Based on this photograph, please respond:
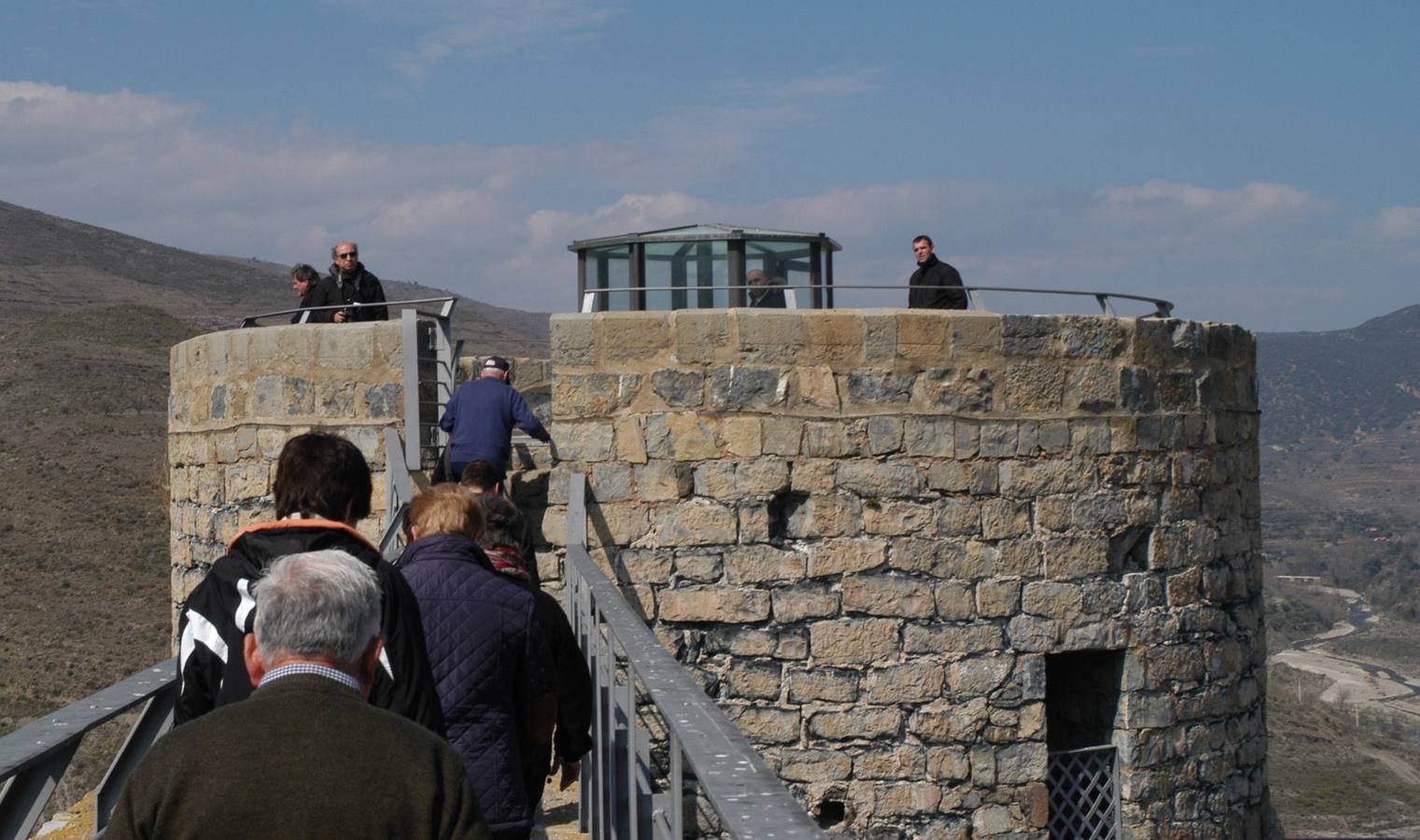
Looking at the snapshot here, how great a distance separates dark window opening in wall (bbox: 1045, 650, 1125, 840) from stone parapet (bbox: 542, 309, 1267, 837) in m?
0.15

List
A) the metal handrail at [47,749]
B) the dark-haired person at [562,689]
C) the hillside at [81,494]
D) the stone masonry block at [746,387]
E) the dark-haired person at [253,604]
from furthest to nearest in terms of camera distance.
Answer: the hillside at [81,494], the stone masonry block at [746,387], the dark-haired person at [562,689], the dark-haired person at [253,604], the metal handrail at [47,749]

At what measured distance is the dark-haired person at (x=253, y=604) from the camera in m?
3.43


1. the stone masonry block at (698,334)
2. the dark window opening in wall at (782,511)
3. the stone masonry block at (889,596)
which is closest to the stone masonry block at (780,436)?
the dark window opening in wall at (782,511)

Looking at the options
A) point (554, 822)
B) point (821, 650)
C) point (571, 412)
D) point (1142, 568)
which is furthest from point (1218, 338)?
point (554, 822)

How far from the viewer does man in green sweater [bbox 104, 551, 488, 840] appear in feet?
7.74

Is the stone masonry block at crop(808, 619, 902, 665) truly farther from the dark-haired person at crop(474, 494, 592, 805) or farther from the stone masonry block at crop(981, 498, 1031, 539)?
the dark-haired person at crop(474, 494, 592, 805)

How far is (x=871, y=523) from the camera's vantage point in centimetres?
768

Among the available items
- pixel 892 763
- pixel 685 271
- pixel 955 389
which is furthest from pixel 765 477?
pixel 685 271

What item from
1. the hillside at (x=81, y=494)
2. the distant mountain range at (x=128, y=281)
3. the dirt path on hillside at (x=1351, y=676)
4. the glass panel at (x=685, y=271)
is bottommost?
the dirt path on hillside at (x=1351, y=676)

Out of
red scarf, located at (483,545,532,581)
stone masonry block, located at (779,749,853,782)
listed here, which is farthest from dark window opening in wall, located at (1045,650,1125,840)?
red scarf, located at (483,545,532,581)

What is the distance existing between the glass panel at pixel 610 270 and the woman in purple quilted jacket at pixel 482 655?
264 inches

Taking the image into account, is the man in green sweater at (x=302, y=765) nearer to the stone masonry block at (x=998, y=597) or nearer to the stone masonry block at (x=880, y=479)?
the stone masonry block at (x=880, y=479)

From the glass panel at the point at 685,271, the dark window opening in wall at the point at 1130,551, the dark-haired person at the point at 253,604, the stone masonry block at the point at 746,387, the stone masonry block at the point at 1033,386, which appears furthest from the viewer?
the glass panel at the point at 685,271

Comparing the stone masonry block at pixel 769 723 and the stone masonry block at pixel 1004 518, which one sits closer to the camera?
the stone masonry block at pixel 769 723
